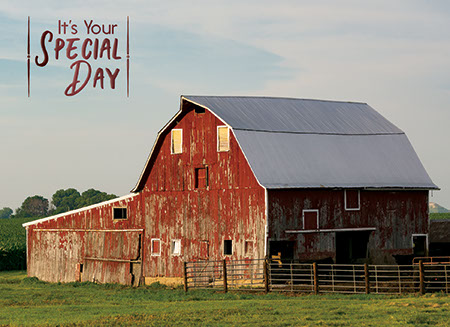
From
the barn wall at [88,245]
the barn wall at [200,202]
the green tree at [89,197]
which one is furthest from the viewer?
the green tree at [89,197]

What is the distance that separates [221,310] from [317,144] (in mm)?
14721

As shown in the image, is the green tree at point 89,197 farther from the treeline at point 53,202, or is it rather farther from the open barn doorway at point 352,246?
the open barn doorway at point 352,246

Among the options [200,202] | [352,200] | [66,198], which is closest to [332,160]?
[352,200]

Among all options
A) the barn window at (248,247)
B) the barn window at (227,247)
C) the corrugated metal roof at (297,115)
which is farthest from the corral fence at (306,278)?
the corrugated metal roof at (297,115)

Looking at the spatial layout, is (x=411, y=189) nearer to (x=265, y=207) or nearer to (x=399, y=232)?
(x=399, y=232)

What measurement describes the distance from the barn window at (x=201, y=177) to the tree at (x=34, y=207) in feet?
473

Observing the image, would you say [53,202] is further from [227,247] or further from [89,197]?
[227,247]

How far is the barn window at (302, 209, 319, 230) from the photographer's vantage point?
115 feet

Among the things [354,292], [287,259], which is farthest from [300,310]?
[287,259]

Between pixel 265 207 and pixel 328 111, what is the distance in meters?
9.22

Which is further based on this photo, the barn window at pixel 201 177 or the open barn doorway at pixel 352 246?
the open barn doorway at pixel 352 246

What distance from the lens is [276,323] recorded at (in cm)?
2153

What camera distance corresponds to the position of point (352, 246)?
37.7 metres

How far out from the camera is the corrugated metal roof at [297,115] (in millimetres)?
36750
